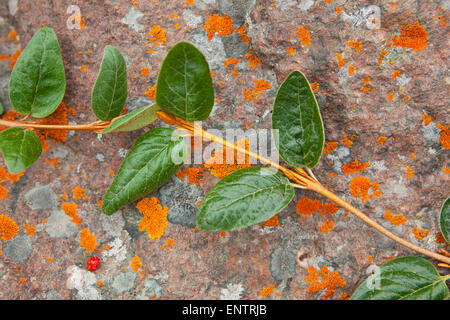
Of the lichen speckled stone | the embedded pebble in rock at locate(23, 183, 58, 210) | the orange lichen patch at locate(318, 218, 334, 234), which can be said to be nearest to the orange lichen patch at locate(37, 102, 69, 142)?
the lichen speckled stone

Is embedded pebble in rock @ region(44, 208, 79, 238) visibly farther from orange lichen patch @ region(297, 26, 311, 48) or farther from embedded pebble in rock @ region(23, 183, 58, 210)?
orange lichen patch @ region(297, 26, 311, 48)

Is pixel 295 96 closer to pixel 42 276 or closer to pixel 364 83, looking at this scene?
pixel 364 83

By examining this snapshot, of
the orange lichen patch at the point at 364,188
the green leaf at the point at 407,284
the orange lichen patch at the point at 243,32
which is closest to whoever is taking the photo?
the green leaf at the point at 407,284

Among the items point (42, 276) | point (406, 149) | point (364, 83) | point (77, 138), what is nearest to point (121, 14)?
point (77, 138)

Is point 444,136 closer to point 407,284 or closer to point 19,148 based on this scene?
point 407,284

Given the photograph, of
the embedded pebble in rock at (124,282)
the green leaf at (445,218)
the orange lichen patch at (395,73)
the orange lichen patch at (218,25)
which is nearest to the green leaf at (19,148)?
the embedded pebble in rock at (124,282)

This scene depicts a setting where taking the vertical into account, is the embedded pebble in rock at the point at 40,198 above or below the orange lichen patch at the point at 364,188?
above

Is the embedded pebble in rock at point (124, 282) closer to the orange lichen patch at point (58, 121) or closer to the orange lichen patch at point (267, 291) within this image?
the orange lichen patch at point (267, 291)
